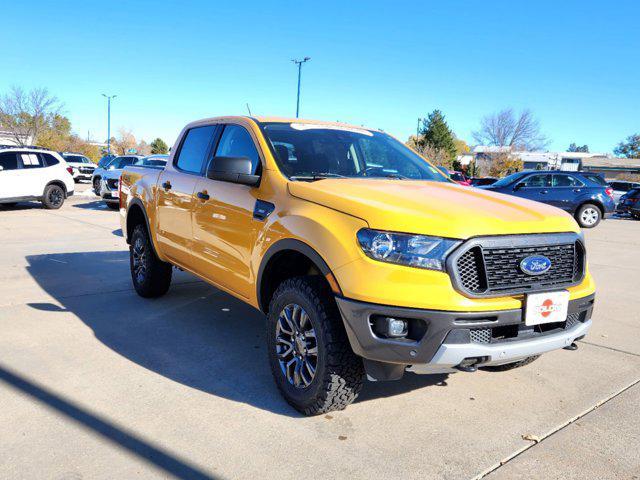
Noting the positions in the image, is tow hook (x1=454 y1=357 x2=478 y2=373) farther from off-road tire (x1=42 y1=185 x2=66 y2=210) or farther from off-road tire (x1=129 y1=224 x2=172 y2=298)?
off-road tire (x1=42 y1=185 x2=66 y2=210)

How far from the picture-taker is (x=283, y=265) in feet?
11.2

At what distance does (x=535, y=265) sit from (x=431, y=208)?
643 millimetres

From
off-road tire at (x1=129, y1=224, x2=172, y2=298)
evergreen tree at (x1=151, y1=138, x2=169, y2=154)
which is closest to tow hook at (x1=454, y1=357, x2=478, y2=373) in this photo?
off-road tire at (x1=129, y1=224, x2=172, y2=298)

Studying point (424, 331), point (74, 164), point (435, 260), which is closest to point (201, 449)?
point (424, 331)

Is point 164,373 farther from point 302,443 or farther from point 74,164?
point 74,164

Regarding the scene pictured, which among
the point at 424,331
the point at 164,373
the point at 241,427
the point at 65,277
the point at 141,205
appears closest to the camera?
the point at 424,331

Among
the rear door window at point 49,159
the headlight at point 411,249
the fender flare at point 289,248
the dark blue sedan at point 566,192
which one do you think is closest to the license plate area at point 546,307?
the headlight at point 411,249

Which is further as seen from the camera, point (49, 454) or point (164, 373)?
point (164, 373)

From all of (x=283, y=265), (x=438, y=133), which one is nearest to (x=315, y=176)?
(x=283, y=265)

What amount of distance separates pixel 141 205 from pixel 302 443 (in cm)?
353

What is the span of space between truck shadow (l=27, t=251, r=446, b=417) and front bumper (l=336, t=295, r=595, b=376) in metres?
0.87

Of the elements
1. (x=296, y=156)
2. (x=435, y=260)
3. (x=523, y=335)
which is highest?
(x=296, y=156)

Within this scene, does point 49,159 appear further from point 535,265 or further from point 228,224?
point 535,265

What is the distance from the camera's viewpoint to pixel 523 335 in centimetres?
276
